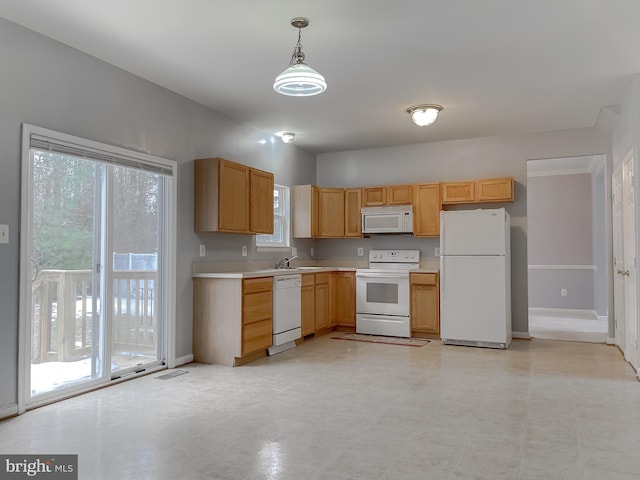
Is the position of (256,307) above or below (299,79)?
below

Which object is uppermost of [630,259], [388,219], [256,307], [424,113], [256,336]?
[424,113]

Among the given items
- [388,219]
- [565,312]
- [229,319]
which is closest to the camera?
[229,319]

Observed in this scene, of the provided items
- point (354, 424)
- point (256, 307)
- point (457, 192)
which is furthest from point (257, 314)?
point (457, 192)

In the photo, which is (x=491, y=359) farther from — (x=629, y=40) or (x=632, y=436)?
(x=629, y=40)

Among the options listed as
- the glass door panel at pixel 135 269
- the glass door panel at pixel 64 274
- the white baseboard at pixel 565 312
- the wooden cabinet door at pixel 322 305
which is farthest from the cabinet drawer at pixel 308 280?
the white baseboard at pixel 565 312

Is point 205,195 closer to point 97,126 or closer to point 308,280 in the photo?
point 97,126

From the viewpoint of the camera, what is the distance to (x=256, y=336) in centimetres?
470

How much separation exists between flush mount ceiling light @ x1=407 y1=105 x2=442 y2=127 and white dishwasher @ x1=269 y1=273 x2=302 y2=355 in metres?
2.22

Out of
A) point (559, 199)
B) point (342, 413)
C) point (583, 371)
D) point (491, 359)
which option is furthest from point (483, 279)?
point (559, 199)

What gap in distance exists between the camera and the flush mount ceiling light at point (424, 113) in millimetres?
4965

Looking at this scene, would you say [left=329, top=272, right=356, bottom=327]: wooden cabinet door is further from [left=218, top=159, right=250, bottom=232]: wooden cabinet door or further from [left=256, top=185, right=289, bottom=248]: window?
[left=218, top=159, right=250, bottom=232]: wooden cabinet door

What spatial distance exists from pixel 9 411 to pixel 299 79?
2.85 m

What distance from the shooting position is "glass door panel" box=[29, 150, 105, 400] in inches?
133

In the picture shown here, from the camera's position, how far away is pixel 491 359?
484 cm
